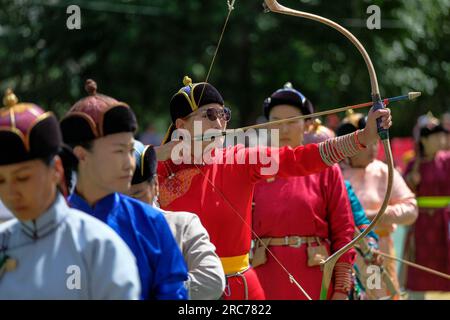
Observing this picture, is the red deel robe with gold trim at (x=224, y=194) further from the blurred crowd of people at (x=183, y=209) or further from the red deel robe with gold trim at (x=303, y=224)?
the red deel robe with gold trim at (x=303, y=224)

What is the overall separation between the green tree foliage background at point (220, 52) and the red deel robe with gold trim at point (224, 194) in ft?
41.2

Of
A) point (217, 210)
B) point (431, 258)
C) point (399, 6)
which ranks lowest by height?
point (431, 258)

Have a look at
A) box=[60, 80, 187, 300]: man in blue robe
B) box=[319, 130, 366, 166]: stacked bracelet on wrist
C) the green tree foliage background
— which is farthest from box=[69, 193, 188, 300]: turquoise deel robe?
the green tree foliage background

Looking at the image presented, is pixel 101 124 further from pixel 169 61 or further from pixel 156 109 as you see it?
pixel 156 109

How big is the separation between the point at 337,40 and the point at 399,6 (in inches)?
56.8

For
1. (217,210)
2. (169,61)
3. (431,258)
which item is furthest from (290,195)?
(169,61)

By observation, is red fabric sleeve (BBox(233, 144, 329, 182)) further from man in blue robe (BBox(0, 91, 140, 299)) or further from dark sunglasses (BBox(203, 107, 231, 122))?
man in blue robe (BBox(0, 91, 140, 299))

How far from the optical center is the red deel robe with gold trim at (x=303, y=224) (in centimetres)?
584

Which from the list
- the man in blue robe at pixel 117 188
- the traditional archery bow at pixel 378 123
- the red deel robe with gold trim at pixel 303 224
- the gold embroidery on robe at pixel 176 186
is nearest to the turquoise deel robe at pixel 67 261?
the man in blue robe at pixel 117 188

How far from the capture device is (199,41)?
1797 cm

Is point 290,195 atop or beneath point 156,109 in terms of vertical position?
beneath

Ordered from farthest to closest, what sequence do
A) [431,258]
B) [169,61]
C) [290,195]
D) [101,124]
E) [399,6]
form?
[399,6] < [169,61] < [431,258] < [290,195] < [101,124]

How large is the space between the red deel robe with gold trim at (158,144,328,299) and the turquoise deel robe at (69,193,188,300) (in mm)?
1419

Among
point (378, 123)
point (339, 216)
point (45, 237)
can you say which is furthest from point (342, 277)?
point (45, 237)
